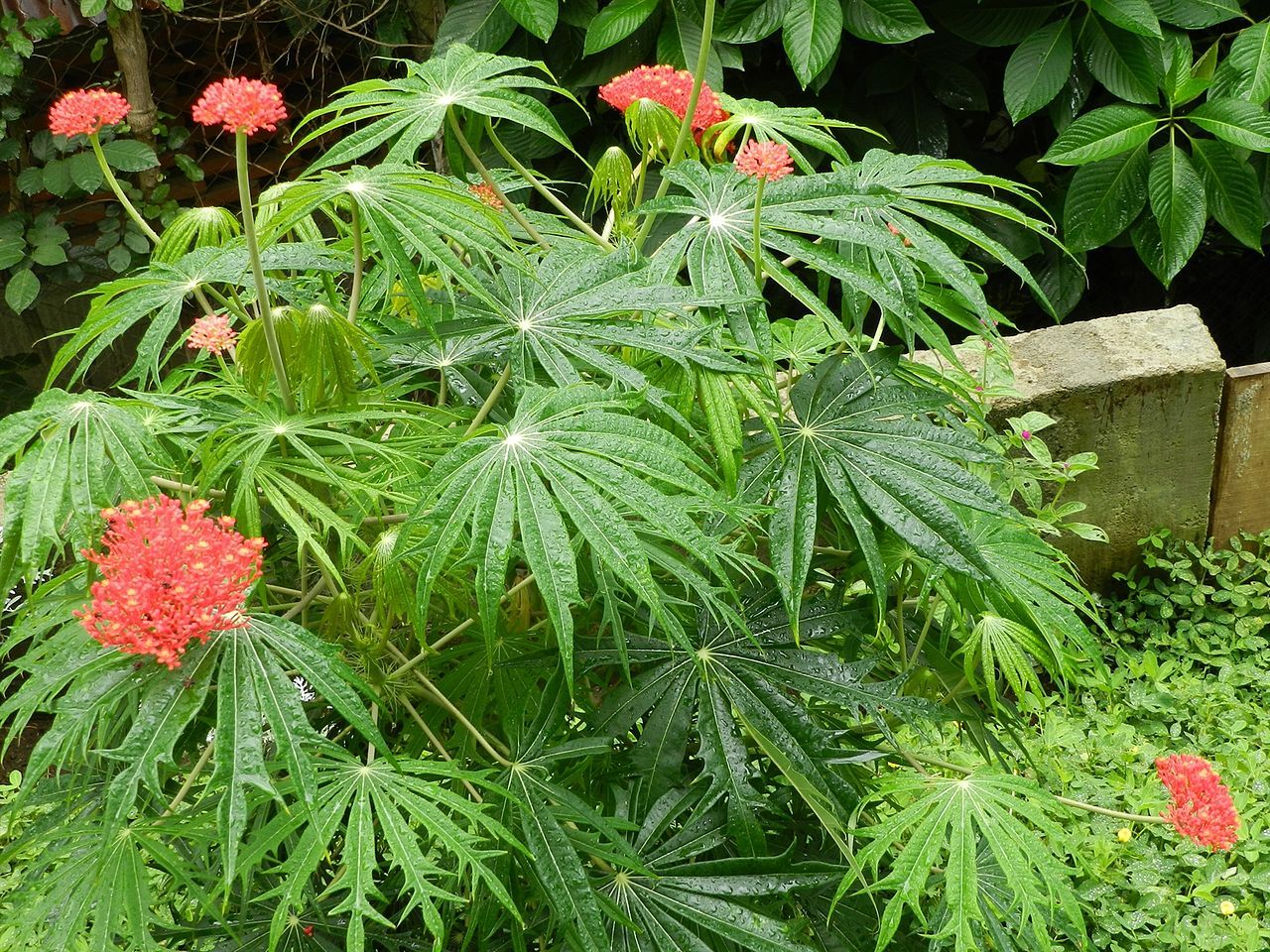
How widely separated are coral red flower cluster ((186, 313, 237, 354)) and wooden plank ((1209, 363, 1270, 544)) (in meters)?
2.36

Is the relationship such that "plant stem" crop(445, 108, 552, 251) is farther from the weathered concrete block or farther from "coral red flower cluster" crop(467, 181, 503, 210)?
the weathered concrete block

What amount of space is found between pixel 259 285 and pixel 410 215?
163mm

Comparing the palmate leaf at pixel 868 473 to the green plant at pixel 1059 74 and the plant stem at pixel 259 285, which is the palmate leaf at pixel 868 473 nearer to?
the plant stem at pixel 259 285

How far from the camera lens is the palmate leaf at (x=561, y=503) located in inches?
40.6

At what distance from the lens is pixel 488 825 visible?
3.69 ft

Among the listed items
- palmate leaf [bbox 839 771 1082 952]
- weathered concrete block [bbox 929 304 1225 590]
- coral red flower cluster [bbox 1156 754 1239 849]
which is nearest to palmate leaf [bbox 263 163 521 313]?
palmate leaf [bbox 839 771 1082 952]

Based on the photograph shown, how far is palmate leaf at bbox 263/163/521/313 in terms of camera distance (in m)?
1.16

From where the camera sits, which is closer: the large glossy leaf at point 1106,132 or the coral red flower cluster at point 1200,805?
the coral red flower cluster at point 1200,805

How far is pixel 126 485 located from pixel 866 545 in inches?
28.0

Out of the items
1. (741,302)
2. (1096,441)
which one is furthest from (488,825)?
Answer: (1096,441)

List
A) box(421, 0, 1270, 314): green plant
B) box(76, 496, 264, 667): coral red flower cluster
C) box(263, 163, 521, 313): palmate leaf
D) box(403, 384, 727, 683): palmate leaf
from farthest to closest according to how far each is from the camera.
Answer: box(421, 0, 1270, 314): green plant, box(263, 163, 521, 313): palmate leaf, box(403, 384, 727, 683): palmate leaf, box(76, 496, 264, 667): coral red flower cluster

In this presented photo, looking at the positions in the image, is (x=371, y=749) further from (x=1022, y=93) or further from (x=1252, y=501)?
(x=1252, y=501)

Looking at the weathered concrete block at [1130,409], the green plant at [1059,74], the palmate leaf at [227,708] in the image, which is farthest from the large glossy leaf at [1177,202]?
the palmate leaf at [227,708]

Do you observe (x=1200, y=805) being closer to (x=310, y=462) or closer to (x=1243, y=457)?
(x=310, y=462)
